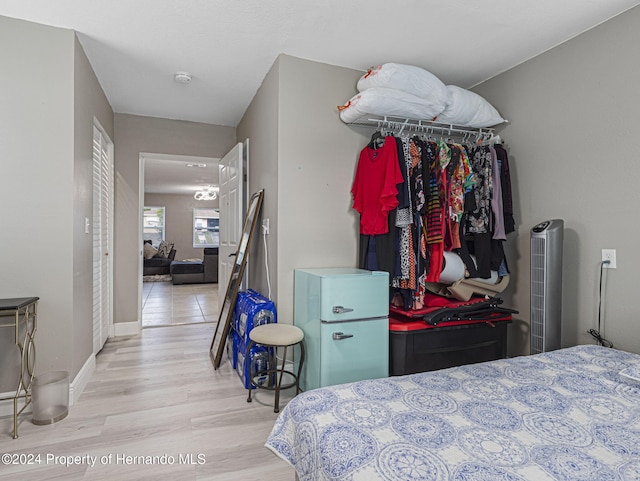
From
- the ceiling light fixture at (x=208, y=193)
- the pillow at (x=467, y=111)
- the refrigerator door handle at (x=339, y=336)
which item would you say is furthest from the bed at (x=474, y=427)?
the ceiling light fixture at (x=208, y=193)

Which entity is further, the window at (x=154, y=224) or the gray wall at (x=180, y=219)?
the gray wall at (x=180, y=219)

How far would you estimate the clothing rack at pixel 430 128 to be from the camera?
9.27ft

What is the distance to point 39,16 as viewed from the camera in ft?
7.42

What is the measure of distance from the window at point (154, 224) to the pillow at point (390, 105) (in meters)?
9.55

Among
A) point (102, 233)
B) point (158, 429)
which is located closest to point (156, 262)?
point (102, 233)

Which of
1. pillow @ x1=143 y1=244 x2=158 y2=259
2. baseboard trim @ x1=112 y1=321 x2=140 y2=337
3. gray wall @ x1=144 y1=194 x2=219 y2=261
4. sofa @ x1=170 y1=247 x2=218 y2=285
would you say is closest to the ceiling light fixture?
gray wall @ x1=144 y1=194 x2=219 y2=261

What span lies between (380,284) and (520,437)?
1431 mm

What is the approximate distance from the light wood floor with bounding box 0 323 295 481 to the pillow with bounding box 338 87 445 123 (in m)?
2.16

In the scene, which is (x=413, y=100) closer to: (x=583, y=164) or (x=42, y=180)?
(x=583, y=164)

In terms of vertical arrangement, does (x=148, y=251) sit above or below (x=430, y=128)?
below

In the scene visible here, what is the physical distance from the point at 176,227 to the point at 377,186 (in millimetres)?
9772

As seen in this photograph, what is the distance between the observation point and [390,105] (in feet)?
8.47

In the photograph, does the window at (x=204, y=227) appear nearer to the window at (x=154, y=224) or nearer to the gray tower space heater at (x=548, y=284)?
the window at (x=154, y=224)

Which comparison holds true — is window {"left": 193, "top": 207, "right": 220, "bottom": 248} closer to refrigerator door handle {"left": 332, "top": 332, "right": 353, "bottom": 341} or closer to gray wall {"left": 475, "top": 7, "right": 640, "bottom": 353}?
refrigerator door handle {"left": 332, "top": 332, "right": 353, "bottom": 341}
